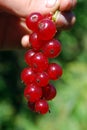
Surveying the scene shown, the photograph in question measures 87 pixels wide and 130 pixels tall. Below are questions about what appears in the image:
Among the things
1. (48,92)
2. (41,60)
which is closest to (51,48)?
(41,60)

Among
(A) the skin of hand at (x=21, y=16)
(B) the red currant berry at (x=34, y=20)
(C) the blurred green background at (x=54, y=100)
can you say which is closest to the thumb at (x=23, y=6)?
(A) the skin of hand at (x=21, y=16)

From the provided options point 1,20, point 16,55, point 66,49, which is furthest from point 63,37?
point 1,20

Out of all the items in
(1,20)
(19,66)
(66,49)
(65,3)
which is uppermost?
→ (65,3)

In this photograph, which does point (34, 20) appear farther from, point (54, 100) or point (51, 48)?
point (54, 100)

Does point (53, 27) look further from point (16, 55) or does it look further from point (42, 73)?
point (16, 55)

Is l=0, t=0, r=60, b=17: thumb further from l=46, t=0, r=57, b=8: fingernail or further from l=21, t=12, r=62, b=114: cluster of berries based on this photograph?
l=21, t=12, r=62, b=114: cluster of berries
